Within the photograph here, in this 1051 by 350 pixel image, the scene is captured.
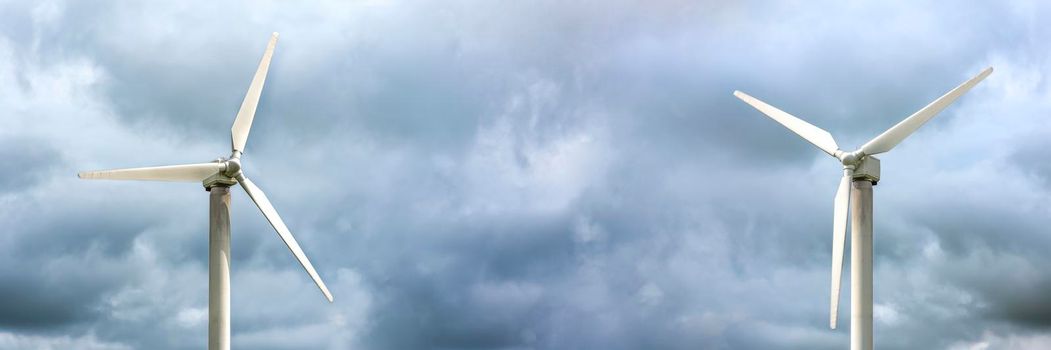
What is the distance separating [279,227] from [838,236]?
2871 cm

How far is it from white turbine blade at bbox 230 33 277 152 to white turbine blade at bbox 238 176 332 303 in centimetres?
238

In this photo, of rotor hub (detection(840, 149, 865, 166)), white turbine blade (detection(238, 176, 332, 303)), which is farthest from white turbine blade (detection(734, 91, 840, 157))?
white turbine blade (detection(238, 176, 332, 303))

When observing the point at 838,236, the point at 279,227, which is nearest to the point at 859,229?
the point at 838,236

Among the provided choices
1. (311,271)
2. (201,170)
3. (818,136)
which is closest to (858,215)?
(818,136)

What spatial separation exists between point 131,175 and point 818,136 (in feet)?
118

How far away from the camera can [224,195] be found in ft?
219

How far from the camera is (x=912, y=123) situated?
70.5 metres

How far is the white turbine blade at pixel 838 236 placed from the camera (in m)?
68.3

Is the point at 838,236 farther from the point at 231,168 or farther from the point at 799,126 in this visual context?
the point at 231,168

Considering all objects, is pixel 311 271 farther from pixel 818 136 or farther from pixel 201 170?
pixel 818 136

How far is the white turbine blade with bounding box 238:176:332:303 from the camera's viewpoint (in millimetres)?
67938

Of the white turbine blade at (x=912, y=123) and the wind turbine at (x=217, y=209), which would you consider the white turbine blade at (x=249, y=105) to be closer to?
the wind turbine at (x=217, y=209)

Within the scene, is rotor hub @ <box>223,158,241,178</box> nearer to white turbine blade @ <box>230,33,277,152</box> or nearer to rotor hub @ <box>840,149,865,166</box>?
white turbine blade @ <box>230,33,277,152</box>

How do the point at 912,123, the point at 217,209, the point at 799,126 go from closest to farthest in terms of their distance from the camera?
the point at 217,209, the point at 912,123, the point at 799,126
